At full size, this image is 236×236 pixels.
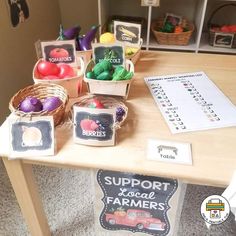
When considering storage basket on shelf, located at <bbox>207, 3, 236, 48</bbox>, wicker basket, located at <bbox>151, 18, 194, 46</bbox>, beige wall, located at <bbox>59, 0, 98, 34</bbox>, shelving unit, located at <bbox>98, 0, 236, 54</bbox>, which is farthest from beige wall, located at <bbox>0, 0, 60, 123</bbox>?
storage basket on shelf, located at <bbox>207, 3, 236, 48</bbox>

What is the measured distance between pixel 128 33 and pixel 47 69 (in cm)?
44

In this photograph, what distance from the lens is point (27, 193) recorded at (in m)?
0.90

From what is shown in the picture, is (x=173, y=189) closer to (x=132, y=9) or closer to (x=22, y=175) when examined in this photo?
(x=22, y=175)

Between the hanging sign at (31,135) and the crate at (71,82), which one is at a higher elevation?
the crate at (71,82)

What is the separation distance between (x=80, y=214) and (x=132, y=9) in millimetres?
1671

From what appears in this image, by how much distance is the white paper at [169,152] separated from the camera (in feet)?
2.37

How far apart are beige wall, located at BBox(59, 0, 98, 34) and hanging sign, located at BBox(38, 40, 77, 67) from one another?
137 centimetres

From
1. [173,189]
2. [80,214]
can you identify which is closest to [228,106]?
[173,189]

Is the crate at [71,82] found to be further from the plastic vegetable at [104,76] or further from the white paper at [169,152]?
the white paper at [169,152]

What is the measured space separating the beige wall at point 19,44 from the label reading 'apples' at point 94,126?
0.99 metres

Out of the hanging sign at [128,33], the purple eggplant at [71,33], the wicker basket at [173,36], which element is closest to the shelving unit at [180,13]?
the wicker basket at [173,36]

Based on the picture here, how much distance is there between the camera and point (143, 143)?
2.54 ft

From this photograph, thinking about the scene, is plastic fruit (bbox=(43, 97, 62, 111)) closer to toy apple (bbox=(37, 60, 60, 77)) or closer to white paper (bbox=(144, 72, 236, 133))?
toy apple (bbox=(37, 60, 60, 77))

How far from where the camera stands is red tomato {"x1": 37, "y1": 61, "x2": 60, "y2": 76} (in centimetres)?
94
